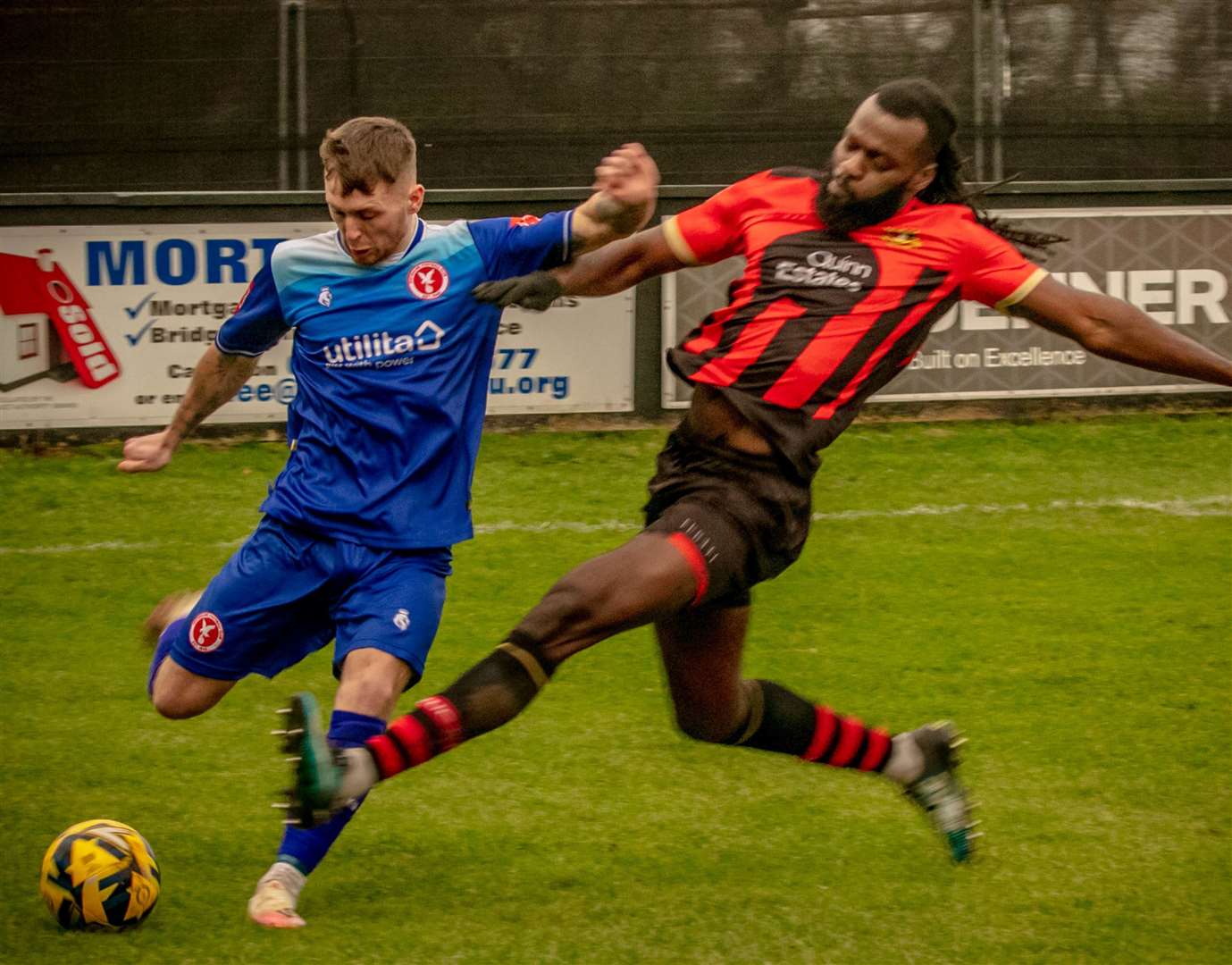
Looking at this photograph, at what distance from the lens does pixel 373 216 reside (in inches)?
188

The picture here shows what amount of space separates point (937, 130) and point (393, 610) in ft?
6.18

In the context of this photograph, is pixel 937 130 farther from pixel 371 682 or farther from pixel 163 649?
pixel 163 649

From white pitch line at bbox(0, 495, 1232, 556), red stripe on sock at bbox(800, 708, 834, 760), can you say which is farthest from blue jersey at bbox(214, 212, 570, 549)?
white pitch line at bbox(0, 495, 1232, 556)

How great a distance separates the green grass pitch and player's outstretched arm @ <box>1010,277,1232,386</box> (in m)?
1.47

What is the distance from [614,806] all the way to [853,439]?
556 centimetres

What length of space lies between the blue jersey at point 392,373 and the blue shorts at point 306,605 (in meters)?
0.06

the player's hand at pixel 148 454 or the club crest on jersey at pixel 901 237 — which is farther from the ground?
the club crest on jersey at pixel 901 237

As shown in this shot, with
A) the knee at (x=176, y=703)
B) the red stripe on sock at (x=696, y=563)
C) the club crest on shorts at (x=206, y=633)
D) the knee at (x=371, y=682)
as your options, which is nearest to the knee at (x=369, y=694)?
the knee at (x=371, y=682)

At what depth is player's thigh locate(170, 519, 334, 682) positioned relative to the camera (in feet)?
15.6

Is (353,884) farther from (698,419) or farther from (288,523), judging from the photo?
(698,419)

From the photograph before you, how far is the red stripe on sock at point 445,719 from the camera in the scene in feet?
13.4

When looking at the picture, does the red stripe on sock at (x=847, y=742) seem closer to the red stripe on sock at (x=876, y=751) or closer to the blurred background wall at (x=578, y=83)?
the red stripe on sock at (x=876, y=751)

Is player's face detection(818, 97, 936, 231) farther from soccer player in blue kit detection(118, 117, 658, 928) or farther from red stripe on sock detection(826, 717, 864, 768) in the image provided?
red stripe on sock detection(826, 717, 864, 768)

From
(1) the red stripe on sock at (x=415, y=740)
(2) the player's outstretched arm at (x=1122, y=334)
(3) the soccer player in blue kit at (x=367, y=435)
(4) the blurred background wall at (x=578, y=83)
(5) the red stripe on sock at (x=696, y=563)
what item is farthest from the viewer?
(4) the blurred background wall at (x=578, y=83)
